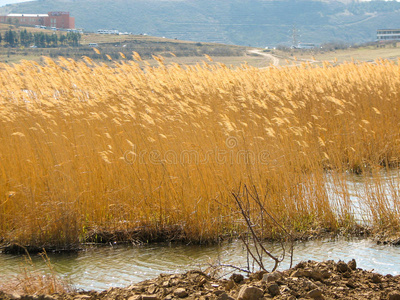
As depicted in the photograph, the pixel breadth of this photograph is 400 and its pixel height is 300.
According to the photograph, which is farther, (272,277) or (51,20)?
(51,20)

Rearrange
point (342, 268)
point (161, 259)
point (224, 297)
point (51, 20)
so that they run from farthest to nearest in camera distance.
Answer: point (51, 20) → point (161, 259) → point (342, 268) → point (224, 297)

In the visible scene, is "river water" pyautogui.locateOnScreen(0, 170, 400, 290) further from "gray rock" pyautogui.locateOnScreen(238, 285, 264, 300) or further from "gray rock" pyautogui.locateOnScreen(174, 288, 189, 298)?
"gray rock" pyautogui.locateOnScreen(238, 285, 264, 300)

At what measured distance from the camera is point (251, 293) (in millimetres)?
3127

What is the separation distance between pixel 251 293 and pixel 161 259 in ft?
5.70

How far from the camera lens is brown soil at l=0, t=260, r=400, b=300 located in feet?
10.5

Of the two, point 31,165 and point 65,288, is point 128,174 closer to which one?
point 31,165

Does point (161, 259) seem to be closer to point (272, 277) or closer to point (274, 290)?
point (272, 277)

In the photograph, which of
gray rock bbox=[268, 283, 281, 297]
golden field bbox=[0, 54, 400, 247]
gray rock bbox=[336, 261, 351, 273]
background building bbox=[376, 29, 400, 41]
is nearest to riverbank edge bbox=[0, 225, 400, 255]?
golden field bbox=[0, 54, 400, 247]

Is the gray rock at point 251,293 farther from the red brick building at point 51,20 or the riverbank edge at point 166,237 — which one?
the red brick building at point 51,20

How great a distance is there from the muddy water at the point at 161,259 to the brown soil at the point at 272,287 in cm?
70

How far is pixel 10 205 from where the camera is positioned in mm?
5379

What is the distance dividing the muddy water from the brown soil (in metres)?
0.70

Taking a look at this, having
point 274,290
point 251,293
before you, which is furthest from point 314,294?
point 251,293

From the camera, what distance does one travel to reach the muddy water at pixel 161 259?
432cm
